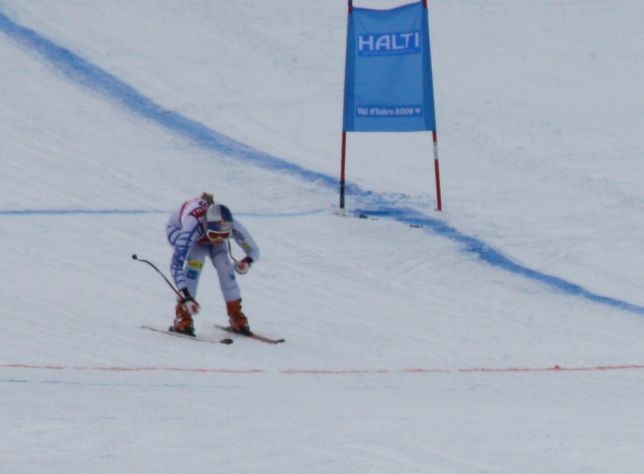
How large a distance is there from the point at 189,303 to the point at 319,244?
2.94m

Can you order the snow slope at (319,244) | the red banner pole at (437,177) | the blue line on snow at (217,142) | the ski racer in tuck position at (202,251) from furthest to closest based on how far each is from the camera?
the red banner pole at (437,177), the blue line on snow at (217,142), the ski racer in tuck position at (202,251), the snow slope at (319,244)

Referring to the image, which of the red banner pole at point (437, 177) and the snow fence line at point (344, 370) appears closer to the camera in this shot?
the snow fence line at point (344, 370)

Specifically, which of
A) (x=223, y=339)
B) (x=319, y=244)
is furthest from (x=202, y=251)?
(x=319, y=244)

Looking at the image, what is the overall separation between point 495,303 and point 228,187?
3482 millimetres

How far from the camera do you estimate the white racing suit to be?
8594 millimetres

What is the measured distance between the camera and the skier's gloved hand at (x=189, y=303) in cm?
838

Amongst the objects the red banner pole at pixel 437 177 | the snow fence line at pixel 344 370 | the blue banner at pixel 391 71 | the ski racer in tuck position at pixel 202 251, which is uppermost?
the blue banner at pixel 391 71

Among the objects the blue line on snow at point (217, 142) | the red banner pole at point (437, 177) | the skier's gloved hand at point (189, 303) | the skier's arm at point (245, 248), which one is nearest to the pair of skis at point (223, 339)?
the skier's gloved hand at point (189, 303)

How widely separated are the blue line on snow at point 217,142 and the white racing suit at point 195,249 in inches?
115

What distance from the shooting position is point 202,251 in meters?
8.75

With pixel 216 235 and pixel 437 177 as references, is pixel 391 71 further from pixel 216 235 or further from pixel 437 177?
pixel 216 235

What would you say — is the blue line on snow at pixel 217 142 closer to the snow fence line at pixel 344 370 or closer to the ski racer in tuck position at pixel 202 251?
the snow fence line at pixel 344 370

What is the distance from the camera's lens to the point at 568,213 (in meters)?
A: 12.5

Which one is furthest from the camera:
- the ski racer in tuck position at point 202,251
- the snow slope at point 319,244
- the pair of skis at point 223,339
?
the pair of skis at point 223,339
